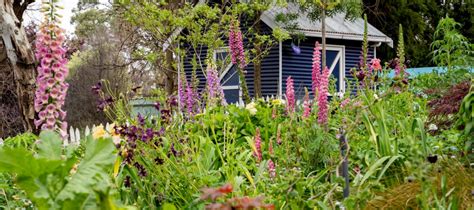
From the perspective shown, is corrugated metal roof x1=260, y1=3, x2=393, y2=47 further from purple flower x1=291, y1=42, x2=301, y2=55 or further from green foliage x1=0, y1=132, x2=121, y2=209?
green foliage x1=0, y1=132, x2=121, y2=209

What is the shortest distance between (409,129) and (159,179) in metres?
1.85

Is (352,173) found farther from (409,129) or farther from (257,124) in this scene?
(257,124)

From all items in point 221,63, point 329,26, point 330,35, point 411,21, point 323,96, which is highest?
point 411,21

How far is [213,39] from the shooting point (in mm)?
16297

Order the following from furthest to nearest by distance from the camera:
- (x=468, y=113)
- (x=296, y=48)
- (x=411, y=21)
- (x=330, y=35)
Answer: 1. (x=411, y=21)
2. (x=330, y=35)
3. (x=296, y=48)
4. (x=468, y=113)

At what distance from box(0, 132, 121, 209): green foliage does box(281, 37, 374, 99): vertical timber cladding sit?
15427 millimetres

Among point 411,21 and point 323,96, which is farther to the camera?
point 411,21

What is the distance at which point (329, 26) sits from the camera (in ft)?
60.9

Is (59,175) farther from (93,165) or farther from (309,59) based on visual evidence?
(309,59)

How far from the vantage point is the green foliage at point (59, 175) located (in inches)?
69.7

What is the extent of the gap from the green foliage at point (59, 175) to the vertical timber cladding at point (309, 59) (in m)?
15.4

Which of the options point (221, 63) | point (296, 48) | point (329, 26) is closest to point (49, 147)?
point (221, 63)

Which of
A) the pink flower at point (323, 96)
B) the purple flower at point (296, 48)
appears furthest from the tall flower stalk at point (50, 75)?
the purple flower at point (296, 48)

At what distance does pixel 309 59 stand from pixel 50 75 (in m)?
16.4
